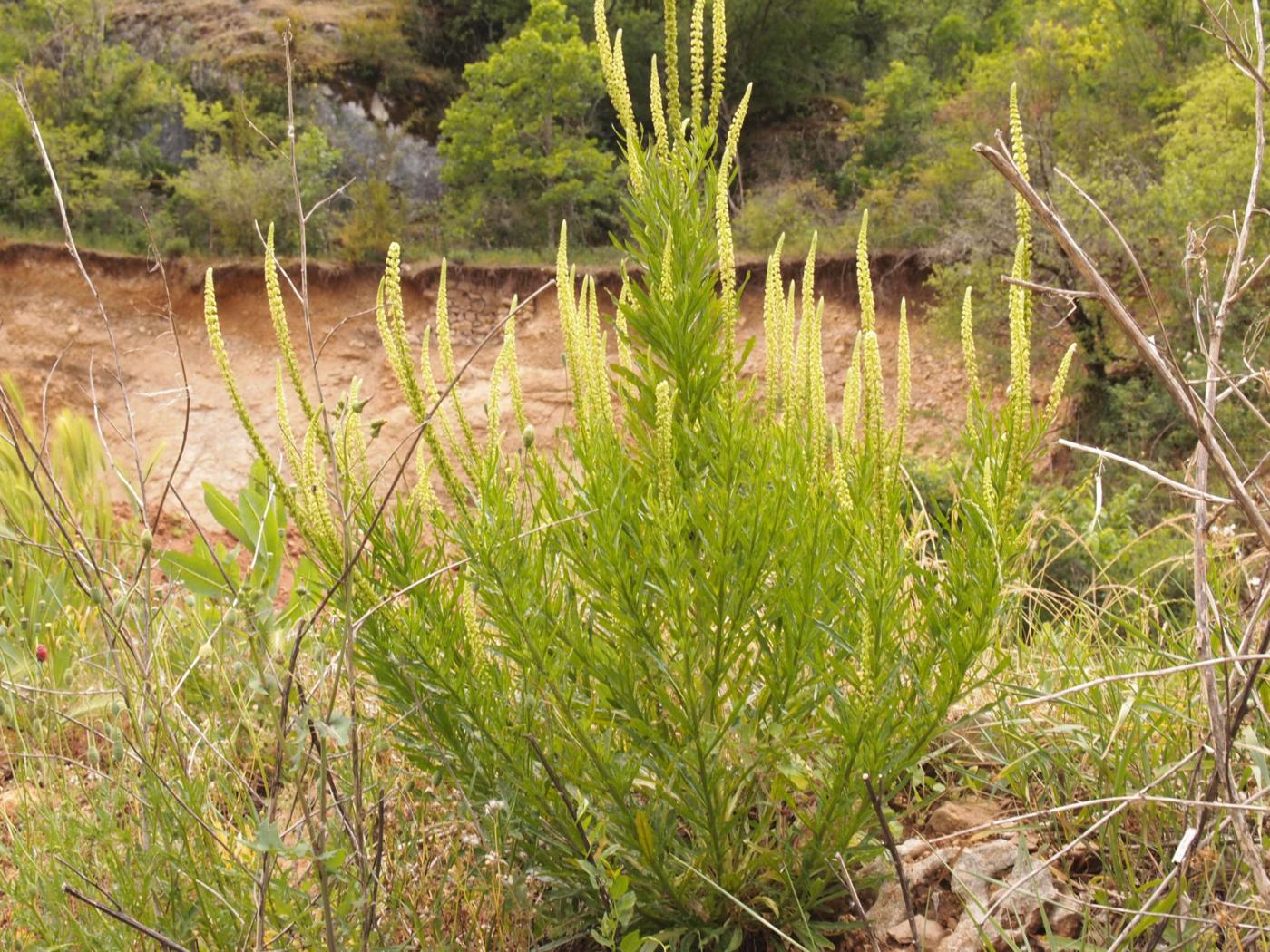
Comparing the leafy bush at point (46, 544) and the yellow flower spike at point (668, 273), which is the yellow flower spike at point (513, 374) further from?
the leafy bush at point (46, 544)

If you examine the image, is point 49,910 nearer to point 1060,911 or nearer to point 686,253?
point 686,253

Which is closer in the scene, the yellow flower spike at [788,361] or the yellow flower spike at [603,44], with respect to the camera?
the yellow flower spike at [603,44]

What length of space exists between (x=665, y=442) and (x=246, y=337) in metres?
14.5

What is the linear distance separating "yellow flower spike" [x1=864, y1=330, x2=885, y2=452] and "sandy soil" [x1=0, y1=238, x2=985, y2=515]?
40.1 feet

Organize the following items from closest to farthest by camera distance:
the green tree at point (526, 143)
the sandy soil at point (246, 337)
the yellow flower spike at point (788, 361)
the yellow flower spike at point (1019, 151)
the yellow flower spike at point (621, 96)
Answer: the yellow flower spike at point (1019, 151), the yellow flower spike at point (621, 96), the yellow flower spike at point (788, 361), the sandy soil at point (246, 337), the green tree at point (526, 143)

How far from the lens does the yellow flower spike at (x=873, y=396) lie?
64.6 inches

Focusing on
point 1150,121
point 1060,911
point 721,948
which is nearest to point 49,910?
point 721,948

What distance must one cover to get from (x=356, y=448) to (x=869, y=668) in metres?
0.98

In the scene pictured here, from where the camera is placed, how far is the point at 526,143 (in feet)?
54.5

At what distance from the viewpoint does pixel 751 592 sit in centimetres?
155

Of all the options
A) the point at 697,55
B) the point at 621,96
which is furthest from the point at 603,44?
the point at 697,55

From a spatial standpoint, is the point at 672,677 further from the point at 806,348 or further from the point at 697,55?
the point at 697,55

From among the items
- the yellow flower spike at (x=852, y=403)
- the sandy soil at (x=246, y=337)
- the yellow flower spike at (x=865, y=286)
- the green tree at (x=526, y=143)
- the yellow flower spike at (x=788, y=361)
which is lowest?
the sandy soil at (x=246, y=337)

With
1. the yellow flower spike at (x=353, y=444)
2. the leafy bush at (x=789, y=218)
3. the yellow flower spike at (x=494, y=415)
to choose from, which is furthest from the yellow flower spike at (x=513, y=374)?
the leafy bush at (x=789, y=218)
